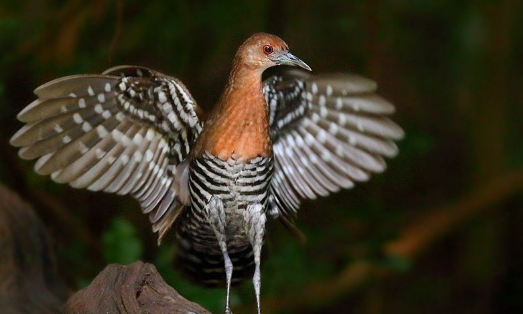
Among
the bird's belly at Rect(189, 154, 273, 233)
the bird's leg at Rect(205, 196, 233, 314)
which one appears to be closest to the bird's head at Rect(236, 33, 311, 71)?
the bird's belly at Rect(189, 154, 273, 233)

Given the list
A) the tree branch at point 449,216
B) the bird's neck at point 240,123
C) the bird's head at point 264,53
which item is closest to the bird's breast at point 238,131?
the bird's neck at point 240,123

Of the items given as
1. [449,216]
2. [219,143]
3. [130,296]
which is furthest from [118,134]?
Result: [449,216]

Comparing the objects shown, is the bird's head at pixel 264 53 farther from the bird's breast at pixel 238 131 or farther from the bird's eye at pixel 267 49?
the bird's breast at pixel 238 131

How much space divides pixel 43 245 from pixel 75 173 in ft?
1.74

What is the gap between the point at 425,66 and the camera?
26.8 ft

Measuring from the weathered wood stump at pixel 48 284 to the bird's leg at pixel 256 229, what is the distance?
62 cm

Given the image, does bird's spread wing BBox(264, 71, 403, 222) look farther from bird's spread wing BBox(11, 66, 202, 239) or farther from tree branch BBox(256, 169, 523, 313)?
tree branch BBox(256, 169, 523, 313)

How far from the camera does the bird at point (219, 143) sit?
149 inches

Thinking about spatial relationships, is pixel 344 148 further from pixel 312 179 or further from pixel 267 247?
pixel 267 247

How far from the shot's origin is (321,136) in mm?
4230

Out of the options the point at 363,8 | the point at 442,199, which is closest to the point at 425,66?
the point at 442,199

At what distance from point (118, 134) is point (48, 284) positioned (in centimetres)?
78

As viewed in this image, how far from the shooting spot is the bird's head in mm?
3816

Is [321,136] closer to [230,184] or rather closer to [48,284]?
[230,184]
